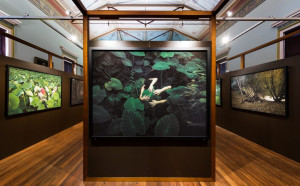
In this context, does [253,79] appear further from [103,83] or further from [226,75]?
[103,83]

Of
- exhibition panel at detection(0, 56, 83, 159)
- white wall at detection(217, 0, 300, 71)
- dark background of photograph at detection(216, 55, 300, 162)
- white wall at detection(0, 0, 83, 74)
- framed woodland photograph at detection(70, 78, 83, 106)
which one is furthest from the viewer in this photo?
framed woodland photograph at detection(70, 78, 83, 106)

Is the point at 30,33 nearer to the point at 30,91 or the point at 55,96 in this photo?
the point at 55,96

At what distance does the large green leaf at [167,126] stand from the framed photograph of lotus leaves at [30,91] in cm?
346

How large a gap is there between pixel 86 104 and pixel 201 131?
6.39ft

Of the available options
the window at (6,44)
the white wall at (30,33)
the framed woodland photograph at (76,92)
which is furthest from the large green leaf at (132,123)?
the white wall at (30,33)

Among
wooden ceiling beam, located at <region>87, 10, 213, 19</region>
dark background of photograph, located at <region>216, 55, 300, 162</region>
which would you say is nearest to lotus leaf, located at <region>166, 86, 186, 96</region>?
wooden ceiling beam, located at <region>87, 10, 213, 19</region>

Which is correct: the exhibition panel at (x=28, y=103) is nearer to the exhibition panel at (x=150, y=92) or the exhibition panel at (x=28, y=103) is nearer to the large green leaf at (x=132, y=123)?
the exhibition panel at (x=150, y=92)

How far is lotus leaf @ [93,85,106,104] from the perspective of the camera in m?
2.11

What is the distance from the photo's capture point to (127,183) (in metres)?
2.11

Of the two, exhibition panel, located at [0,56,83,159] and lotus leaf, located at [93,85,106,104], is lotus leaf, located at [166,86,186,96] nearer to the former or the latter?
lotus leaf, located at [93,85,106,104]

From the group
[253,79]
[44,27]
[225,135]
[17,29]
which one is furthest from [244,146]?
[44,27]

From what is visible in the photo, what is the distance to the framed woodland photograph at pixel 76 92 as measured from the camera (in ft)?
17.6

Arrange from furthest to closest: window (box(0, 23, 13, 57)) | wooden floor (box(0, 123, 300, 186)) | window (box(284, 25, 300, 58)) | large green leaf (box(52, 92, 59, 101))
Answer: large green leaf (box(52, 92, 59, 101)) → window (box(0, 23, 13, 57)) → window (box(284, 25, 300, 58)) → wooden floor (box(0, 123, 300, 186))

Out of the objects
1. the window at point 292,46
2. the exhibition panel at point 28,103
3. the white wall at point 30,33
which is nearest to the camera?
the exhibition panel at point 28,103
